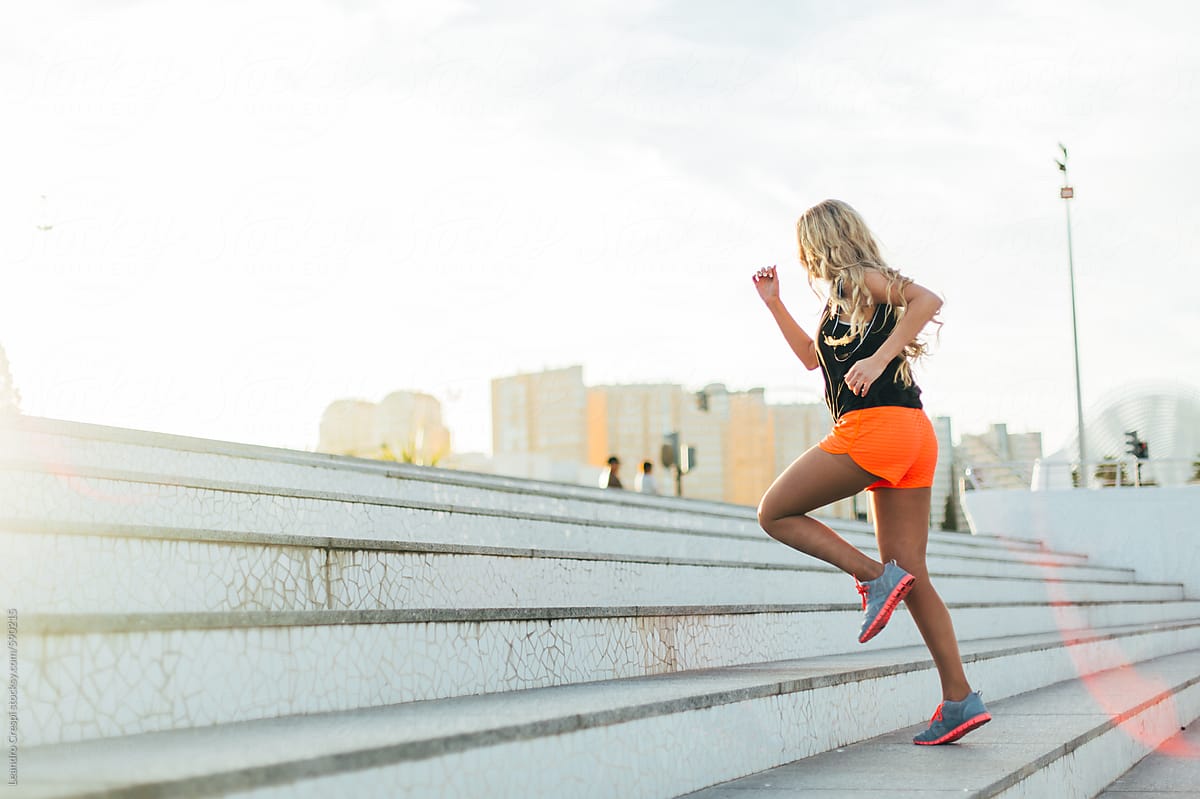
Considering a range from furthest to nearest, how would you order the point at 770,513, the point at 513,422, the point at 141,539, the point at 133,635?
the point at 513,422, the point at 770,513, the point at 141,539, the point at 133,635

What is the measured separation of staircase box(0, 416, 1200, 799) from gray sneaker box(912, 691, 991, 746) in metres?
0.04

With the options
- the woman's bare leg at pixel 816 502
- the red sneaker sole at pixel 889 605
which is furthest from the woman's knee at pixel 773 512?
the red sneaker sole at pixel 889 605

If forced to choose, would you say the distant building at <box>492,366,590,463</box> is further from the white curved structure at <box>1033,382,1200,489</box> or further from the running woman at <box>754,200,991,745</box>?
the running woman at <box>754,200,991,745</box>

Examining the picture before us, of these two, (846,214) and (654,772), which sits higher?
(846,214)

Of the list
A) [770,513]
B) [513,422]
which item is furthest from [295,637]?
[513,422]

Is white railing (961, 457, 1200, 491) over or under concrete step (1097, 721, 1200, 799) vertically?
over

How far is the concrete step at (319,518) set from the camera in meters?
3.53

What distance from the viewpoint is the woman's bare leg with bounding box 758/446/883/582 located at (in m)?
3.49

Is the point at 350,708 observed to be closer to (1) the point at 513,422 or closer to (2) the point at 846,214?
(2) the point at 846,214

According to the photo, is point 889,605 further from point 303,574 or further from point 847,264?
point 303,574

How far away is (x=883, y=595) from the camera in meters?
3.46

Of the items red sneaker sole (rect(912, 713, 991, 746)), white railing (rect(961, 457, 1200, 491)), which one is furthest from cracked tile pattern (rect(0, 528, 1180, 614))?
white railing (rect(961, 457, 1200, 491))

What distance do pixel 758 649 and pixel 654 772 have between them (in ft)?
5.76

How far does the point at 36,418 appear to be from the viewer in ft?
13.7
